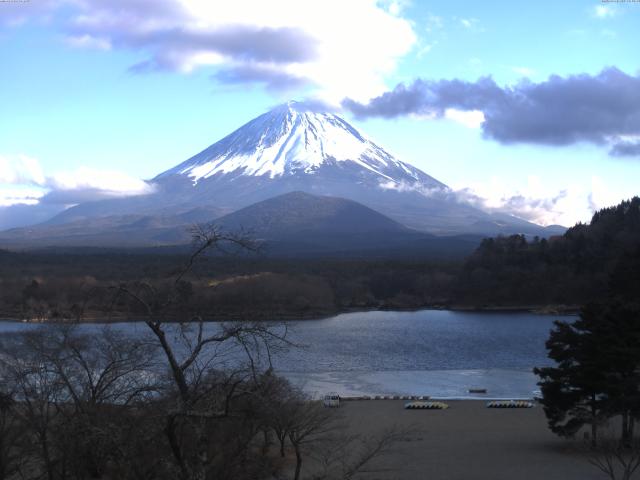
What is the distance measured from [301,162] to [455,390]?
486ft

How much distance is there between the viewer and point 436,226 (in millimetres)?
140750

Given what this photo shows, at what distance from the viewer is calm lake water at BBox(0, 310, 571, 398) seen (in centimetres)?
2345

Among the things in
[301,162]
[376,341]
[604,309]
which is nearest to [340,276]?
[376,341]

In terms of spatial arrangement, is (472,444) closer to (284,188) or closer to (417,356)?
(417,356)

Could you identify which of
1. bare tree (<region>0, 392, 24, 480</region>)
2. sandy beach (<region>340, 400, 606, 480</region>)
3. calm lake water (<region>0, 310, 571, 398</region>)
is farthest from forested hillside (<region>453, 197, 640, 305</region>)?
bare tree (<region>0, 392, 24, 480</region>)

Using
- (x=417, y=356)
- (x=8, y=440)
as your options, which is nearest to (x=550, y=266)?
(x=417, y=356)

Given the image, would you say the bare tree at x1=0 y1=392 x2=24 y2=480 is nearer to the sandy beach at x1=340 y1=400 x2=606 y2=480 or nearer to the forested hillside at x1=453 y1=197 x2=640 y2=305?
the sandy beach at x1=340 y1=400 x2=606 y2=480

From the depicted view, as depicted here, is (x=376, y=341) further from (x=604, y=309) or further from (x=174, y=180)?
(x=174, y=180)

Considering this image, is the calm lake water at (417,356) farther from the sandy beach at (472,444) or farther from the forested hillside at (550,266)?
the forested hillside at (550,266)

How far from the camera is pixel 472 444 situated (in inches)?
598

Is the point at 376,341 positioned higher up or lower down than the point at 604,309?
lower down

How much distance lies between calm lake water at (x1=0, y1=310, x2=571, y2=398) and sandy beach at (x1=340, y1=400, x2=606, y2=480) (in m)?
2.76

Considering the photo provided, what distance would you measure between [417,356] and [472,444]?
50.3 feet

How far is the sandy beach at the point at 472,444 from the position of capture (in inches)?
499
